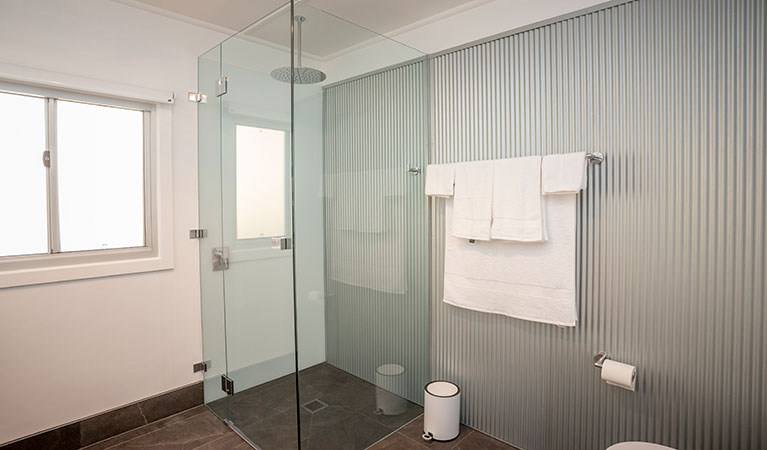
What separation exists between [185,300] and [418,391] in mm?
1563

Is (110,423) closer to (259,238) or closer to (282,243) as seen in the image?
(259,238)

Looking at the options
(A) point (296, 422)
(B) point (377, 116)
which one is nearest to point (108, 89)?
(B) point (377, 116)

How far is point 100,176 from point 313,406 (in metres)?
1.72

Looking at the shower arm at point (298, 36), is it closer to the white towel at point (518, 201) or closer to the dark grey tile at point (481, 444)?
the white towel at point (518, 201)

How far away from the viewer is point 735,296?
1.47 meters

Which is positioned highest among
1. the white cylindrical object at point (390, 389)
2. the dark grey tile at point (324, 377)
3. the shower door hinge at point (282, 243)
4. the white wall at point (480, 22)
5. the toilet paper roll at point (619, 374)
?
the white wall at point (480, 22)

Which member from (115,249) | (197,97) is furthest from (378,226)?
(115,249)

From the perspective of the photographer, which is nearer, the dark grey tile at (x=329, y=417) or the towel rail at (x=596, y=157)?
the towel rail at (x=596, y=157)

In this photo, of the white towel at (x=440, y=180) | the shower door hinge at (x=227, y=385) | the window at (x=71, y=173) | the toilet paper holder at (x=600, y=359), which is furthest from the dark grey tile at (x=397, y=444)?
the window at (x=71, y=173)

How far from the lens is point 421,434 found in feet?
7.26

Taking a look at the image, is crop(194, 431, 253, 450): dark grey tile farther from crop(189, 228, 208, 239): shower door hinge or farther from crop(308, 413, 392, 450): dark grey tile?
crop(189, 228, 208, 239): shower door hinge

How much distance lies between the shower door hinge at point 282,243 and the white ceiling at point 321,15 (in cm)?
83

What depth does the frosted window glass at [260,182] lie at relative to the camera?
5.86ft

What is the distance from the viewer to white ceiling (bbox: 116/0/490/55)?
5.73ft
